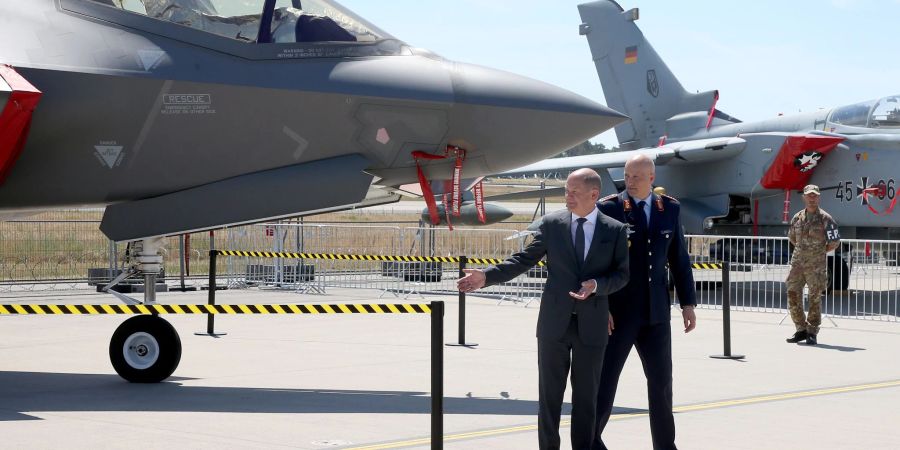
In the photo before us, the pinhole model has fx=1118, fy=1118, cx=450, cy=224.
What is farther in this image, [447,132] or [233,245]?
[233,245]

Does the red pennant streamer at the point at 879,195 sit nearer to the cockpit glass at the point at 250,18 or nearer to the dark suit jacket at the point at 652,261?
the cockpit glass at the point at 250,18

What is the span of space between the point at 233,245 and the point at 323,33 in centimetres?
1288

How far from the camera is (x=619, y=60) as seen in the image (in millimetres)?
24891

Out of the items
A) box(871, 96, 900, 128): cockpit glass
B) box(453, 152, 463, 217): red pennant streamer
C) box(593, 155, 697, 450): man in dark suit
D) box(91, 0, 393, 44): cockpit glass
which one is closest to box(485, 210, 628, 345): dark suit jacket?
box(593, 155, 697, 450): man in dark suit

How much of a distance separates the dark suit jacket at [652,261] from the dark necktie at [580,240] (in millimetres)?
369

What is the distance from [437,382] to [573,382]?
72 centimetres

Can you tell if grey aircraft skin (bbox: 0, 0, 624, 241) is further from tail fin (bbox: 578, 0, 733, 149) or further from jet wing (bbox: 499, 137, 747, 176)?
tail fin (bbox: 578, 0, 733, 149)

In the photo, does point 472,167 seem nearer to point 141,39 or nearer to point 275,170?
point 275,170

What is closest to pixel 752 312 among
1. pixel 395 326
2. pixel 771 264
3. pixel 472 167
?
pixel 771 264

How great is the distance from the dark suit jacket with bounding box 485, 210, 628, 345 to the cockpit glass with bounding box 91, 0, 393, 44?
337 cm

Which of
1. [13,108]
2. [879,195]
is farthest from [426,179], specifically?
[879,195]

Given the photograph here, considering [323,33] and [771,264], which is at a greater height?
[323,33]

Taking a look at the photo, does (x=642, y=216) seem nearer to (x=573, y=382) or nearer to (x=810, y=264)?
(x=573, y=382)

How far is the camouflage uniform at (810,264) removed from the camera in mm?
12086
